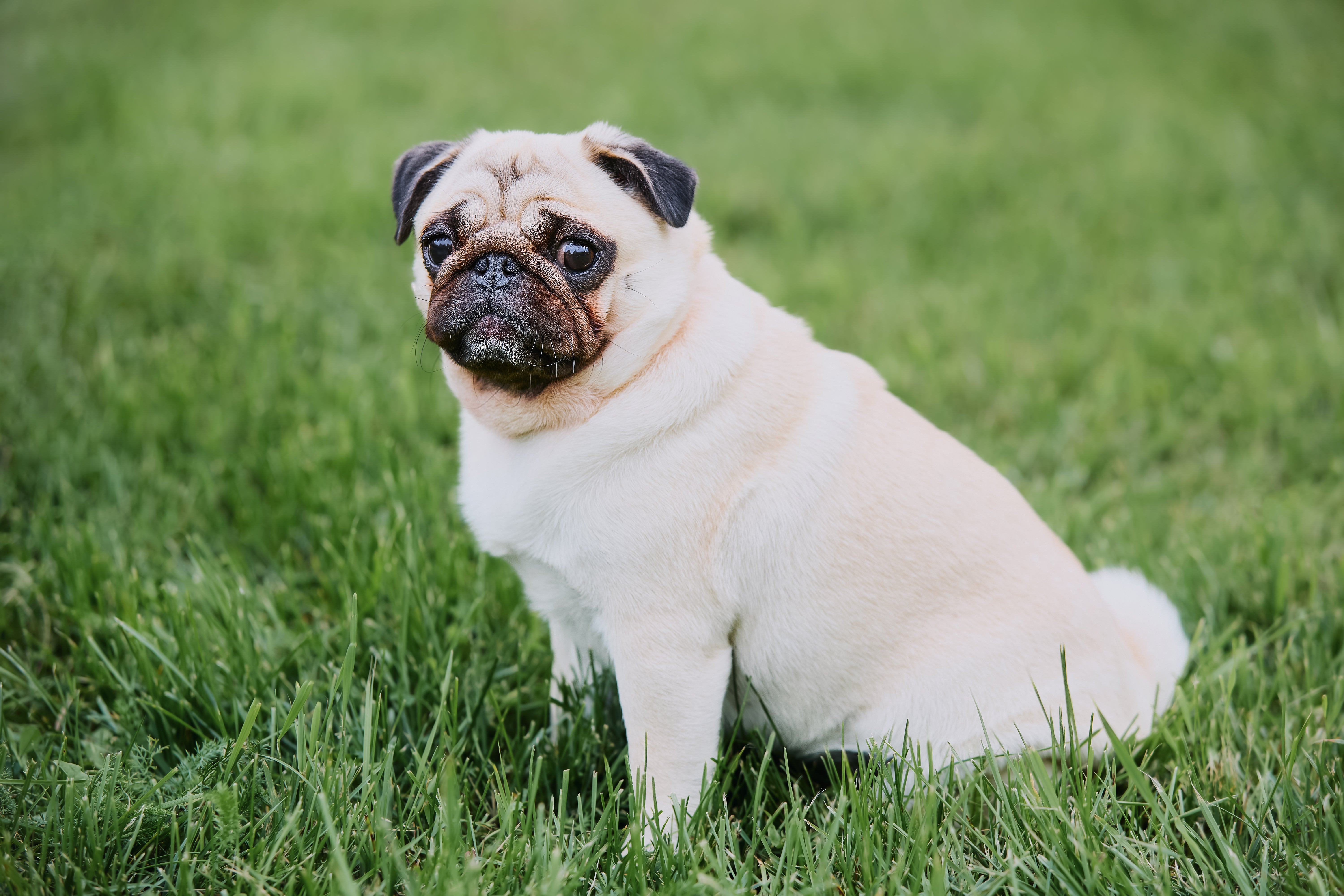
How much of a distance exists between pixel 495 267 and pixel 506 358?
255 mm

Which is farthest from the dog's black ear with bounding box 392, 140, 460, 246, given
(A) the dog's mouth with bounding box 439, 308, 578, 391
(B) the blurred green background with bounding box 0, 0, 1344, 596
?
(B) the blurred green background with bounding box 0, 0, 1344, 596

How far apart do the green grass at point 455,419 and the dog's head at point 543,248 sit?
911 mm

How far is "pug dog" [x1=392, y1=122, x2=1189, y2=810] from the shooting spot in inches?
99.1

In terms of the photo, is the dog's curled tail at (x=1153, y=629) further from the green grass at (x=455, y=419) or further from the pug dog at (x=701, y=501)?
the pug dog at (x=701, y=501)

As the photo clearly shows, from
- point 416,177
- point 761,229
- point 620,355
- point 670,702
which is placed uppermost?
point 416,177

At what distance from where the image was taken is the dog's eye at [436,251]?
8.75 ft

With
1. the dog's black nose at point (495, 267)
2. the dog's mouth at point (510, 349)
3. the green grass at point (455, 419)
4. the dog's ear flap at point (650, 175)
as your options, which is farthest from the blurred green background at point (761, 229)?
the dog's ear flap at point (650, 175)

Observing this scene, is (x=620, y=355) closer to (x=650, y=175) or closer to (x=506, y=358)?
(x=506, y=358)

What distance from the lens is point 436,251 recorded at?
2.70m

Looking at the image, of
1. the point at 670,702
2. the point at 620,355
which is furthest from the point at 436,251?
the point at 670,702

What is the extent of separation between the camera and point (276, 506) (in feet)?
13.1

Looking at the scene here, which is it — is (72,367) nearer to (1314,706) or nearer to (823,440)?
(823,440)

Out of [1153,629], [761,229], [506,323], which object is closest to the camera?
[506,323]

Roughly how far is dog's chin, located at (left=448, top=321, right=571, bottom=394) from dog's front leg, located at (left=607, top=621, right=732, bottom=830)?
71 cm
